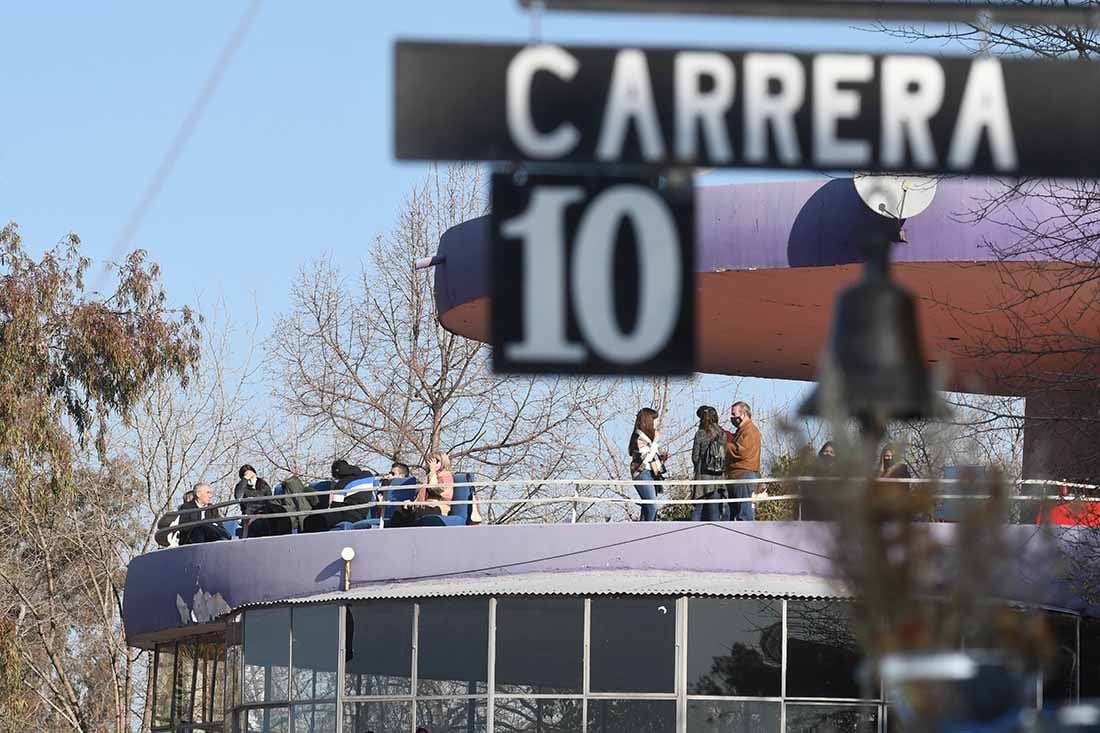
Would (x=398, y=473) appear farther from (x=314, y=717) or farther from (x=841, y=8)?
(x=841, y=8)

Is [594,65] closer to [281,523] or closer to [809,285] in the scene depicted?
[809,285]

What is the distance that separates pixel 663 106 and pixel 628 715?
15.4 meters

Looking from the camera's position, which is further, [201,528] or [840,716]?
[201,528]

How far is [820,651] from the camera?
781 inches

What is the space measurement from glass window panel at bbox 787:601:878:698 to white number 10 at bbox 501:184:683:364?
14915 millimetres

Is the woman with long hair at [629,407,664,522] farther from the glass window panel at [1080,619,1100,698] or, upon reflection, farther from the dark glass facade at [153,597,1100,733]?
the glass window panel at [1080,619,1100,698]

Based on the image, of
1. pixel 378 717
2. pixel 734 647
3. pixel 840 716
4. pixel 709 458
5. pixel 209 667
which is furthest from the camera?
pixel 209 667

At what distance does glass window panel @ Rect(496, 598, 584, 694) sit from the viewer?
20.0 metres

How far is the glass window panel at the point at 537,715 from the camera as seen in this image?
19.9 metres

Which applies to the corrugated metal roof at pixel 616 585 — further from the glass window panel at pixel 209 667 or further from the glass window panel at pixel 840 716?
the glass window panel at pixel 209 667

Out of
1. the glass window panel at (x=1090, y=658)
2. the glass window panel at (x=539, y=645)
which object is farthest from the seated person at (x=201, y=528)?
the glass window panel at (x=1090, y=658)

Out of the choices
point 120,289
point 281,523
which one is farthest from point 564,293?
point 120,289

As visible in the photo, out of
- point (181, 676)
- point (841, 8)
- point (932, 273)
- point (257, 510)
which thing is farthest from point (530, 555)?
point (841, 8)

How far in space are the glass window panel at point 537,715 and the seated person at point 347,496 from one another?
2939 millimetres
